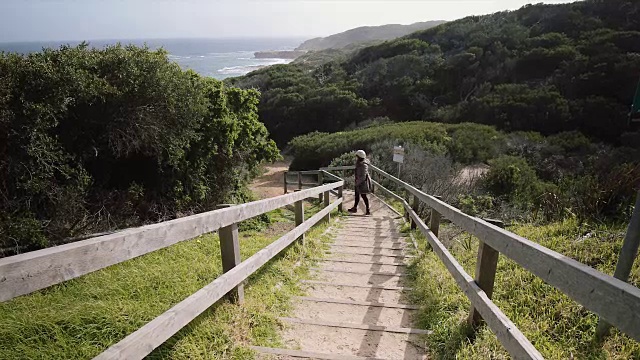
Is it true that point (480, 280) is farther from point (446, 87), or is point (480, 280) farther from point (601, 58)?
point (446, 87)

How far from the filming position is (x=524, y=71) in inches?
1176

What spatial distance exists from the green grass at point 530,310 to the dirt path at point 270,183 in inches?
486

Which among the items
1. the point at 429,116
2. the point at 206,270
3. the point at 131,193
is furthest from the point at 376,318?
the point at 429,116

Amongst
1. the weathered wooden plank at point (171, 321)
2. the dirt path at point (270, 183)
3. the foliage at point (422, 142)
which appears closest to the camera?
the weathered wooden plank at point (171, 321)

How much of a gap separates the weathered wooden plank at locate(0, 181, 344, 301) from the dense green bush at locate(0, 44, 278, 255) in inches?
202

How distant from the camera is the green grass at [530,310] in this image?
8.08ft

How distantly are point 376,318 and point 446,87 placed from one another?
1300 inches

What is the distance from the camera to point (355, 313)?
10.7 ft

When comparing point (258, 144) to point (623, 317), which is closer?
point (623, 317)

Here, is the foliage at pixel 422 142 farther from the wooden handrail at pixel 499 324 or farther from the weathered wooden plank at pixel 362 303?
the wooden handrail at pixel 499 324

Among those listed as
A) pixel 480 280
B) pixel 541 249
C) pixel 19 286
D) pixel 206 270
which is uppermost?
pixel 19 286

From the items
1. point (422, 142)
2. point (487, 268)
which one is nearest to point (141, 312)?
point (487, 268)

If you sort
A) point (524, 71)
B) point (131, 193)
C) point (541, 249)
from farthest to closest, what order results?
1. point (524, 71)
2. point (131, 193)
3. point (541, 249)

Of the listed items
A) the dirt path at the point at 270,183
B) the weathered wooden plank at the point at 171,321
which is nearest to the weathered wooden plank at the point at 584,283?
the weathered wooden plank at the point at 171,321
